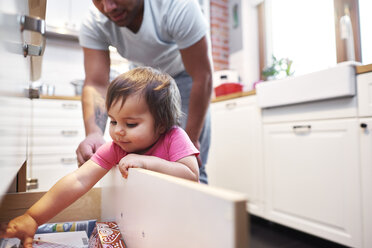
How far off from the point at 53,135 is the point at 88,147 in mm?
1379

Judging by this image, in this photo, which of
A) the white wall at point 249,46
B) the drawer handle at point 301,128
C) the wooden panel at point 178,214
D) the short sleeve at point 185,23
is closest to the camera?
the wooden panel at point 178,214

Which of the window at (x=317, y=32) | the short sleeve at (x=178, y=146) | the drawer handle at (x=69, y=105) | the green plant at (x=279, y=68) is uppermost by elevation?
the window at (x=317, y=32)

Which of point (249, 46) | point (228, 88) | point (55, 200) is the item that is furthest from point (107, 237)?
point (249, 46)

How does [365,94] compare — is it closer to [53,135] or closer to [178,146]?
[178,146]

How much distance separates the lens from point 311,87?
1302mm

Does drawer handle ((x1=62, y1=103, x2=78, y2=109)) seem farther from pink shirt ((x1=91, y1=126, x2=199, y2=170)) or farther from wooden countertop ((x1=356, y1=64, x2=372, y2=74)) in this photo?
wooden countertop ((x1=356, y1=64, x2=372, y2=74))

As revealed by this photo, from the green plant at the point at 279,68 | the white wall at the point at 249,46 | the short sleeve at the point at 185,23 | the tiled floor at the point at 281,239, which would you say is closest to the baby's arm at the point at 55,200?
the short sleeve at the point at 185,23

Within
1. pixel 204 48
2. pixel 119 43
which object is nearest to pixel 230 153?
pixel 204 48

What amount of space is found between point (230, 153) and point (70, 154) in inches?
43.4

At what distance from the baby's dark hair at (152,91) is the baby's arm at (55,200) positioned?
0.14 meters

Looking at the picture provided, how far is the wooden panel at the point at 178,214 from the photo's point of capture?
218 mm

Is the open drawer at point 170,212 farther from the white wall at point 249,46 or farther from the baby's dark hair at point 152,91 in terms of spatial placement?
the white wall at point 249,46

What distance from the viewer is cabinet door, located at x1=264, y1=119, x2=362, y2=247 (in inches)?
45.0

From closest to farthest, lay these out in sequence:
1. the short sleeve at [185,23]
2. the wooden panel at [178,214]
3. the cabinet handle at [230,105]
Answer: the wooden panel at [178,214] → the short sleeve at [185,23] → the cabinet handle at [230,105]
